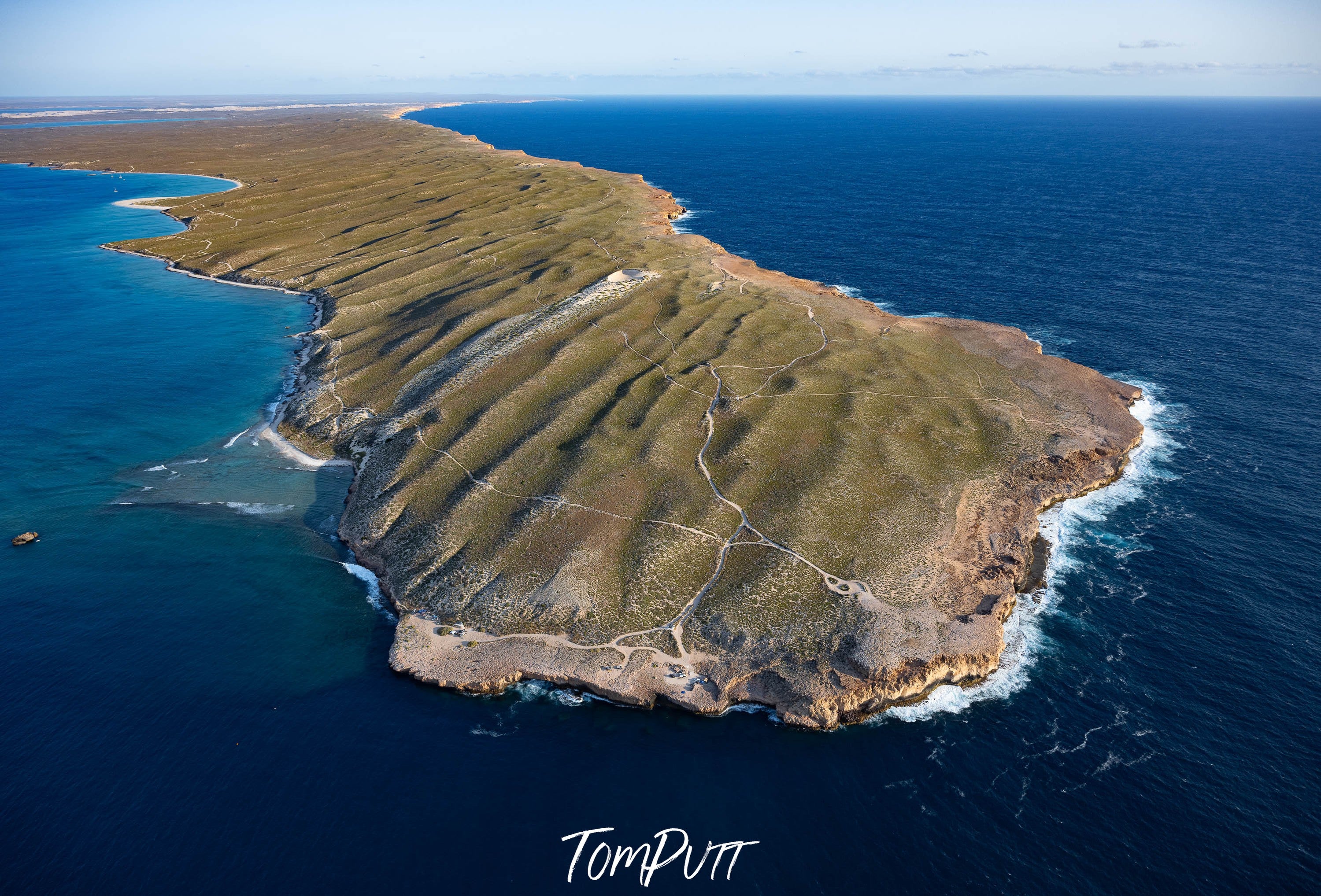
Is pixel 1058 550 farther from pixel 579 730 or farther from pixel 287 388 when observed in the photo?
pixel 287 388

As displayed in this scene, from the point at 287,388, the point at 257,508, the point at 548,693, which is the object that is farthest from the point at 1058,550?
the point at 287,388

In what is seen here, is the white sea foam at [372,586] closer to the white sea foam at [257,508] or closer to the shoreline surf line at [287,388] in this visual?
the white sea foam at [257,508]

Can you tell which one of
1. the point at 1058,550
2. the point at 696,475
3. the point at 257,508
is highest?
the point at 696,475

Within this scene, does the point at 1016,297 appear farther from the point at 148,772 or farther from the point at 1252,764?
the point at 148,772

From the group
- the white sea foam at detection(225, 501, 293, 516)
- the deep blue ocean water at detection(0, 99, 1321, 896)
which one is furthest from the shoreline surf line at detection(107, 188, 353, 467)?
the white sea foam at detection(225, 501, 293, 516)

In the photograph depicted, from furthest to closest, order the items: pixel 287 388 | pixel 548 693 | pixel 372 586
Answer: pixel 287 388 < pixel 372 586 < pixel 548 693
